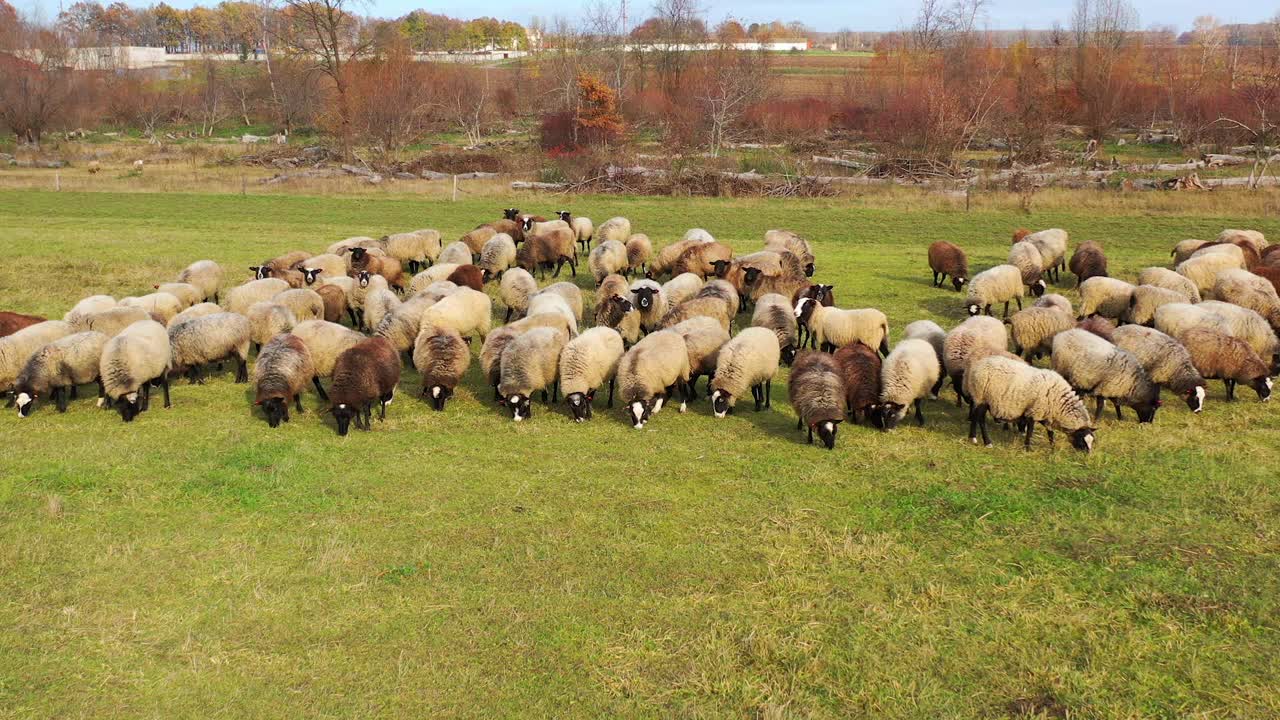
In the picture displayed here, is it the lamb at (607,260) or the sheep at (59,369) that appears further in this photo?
the lamb at (607,260)

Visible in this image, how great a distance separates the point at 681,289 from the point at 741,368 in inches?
179

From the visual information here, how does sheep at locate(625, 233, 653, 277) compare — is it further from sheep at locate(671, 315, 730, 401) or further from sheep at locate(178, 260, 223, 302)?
sheep at locate(178, 260, 223, 302)

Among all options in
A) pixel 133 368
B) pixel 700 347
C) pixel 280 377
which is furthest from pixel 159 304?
pixel 700 347

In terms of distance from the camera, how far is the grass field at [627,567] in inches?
233

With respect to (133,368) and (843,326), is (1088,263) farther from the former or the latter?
(133,368)

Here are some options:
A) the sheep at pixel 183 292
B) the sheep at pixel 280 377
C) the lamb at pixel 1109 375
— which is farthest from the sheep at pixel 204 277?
the lamb at pixel 1109 375

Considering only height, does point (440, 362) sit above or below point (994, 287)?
below

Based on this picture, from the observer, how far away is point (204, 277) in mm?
17406

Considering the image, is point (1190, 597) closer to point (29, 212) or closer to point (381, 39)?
point (29, 212)

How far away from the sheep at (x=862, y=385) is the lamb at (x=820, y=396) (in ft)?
0.38

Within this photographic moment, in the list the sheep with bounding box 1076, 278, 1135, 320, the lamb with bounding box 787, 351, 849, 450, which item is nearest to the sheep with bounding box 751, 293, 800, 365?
the lamb with bounding box 787, 351, 849, 450

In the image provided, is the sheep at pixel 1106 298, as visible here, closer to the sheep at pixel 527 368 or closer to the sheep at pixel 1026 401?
the sheep at pixel 1026 401

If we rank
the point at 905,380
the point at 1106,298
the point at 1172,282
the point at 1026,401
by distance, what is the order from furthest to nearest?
the point at 1172,282, the point at 1106,298, the point at 905,380, the point at 1026,401

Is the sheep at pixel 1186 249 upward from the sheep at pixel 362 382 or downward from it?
upward
